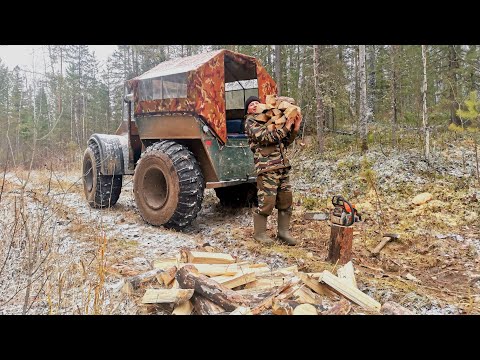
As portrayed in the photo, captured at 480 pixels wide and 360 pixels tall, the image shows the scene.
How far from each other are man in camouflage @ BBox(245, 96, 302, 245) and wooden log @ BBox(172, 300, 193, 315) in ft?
6.80

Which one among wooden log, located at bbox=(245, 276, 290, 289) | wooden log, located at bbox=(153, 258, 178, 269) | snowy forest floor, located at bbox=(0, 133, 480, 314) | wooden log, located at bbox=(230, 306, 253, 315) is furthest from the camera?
wooden log, located at bbox=(153, 258, 178, 269)

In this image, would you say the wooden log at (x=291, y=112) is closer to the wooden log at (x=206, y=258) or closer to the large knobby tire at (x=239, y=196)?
the wooden log at (x=206, y=258)

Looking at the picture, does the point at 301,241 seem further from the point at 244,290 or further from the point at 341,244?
the point at 244,290

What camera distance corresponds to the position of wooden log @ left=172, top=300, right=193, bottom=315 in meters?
2.69

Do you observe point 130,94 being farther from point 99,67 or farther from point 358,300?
point 99,67

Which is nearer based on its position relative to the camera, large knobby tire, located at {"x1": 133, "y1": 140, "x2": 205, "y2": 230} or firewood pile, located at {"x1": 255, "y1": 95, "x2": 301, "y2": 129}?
firewood pile, located at {"x1": 255, "y1": 95, "x2": 301, "y2": 129}

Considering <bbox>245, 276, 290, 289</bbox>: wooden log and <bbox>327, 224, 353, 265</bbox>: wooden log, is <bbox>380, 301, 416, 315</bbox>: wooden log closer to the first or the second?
<bbox>245, 276, 290, 289</bbox>: wooden log

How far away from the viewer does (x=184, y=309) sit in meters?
2.72

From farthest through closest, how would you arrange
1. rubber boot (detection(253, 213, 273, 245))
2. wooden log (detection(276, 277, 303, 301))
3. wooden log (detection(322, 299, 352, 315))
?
rubber boot (detection(253, 213, 273, 245)) < wooden log (detection(276, 277, 303, 301)) < wooden log (detection(322, 299, 352, 315))

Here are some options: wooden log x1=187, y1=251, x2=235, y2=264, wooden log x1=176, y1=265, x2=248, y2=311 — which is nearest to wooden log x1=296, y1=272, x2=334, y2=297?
wooden log x1=176, y1=265, x2=248, y2=311

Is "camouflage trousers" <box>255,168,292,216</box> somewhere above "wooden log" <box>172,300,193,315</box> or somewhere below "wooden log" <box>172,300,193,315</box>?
above

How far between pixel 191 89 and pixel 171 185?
1418 millimetres

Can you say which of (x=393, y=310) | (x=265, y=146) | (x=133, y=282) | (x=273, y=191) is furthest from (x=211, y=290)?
(x=265, y=146)

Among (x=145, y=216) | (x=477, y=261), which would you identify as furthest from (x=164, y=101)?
(x=477, y=261)
